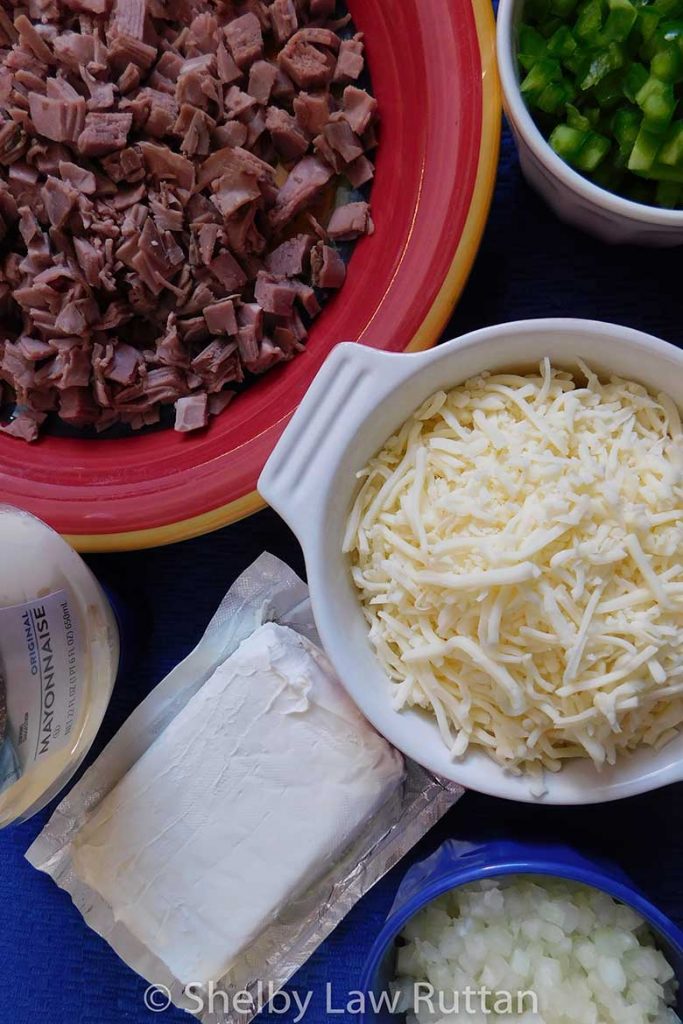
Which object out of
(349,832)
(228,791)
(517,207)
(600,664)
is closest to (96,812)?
(228,791)

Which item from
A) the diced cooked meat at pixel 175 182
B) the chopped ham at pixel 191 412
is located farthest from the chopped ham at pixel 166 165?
the chopped ham at pixel 191 412

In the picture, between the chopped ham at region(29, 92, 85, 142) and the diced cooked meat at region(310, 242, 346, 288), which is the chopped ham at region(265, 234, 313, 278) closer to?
the diced cooked meat at region(310, 242, 346, 288)

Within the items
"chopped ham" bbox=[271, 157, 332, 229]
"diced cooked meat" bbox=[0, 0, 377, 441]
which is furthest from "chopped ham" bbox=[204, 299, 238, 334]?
"chopped ham" bbox=[271, 157, 332, 229]

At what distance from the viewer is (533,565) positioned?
73 centimetres

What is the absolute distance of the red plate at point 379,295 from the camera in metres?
0.87

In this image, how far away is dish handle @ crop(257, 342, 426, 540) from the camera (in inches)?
32.4

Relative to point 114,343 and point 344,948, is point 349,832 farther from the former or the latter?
point 114,343

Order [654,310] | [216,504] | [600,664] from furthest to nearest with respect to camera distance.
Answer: [654,310] → [216,504] → [600,664]

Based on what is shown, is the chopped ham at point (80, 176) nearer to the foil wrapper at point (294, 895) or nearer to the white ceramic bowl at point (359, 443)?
the white ceramic bowl at point (359, 443)

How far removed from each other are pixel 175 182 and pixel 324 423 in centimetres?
34

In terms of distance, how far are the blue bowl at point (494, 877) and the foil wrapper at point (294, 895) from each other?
0.26ft

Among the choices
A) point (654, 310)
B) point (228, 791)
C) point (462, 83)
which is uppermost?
point (462, 83)

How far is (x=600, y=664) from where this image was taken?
A: 769mm

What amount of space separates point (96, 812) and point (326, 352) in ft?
2.01
